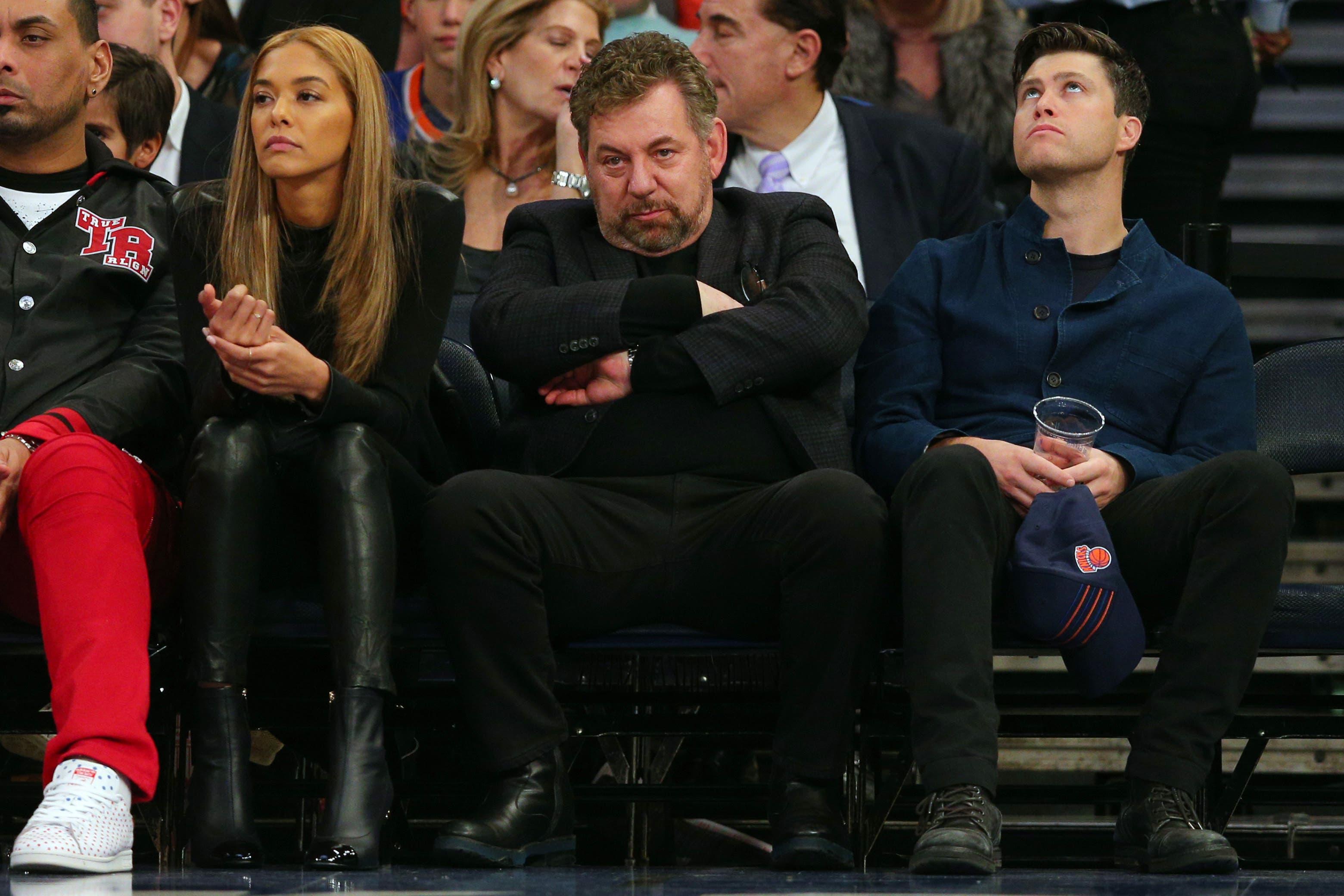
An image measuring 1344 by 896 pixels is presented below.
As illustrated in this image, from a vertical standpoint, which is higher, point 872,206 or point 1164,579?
point 872,206

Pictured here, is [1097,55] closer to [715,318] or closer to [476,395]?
[715,318]

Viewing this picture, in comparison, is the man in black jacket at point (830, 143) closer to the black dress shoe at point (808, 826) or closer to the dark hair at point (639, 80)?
the dark hair at point (639, 80)

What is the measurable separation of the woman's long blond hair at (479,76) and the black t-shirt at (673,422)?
1297 millimetres

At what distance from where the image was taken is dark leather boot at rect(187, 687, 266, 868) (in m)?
2.45

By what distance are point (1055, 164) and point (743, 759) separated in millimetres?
1390

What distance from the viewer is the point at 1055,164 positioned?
3.18 m

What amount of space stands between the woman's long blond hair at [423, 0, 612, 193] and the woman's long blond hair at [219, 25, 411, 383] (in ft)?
3.40

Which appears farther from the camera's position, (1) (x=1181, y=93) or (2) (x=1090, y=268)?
(1) (x=1181, y=93)

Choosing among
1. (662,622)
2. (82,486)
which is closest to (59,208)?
(82,486)

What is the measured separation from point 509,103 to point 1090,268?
1.55 metres

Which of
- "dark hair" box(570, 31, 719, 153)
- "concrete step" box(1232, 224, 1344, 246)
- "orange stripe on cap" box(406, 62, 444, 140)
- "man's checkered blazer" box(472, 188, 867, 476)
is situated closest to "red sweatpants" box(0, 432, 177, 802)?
"man's checkered blazer" box(472, 188, 867, 476)

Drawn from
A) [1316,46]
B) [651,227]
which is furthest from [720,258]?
[1316,46]

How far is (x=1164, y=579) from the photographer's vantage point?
2746 mm

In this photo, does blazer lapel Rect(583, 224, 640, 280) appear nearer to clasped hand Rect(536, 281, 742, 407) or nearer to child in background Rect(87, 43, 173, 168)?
clasped hand Rect(536, 281, 742, 407)
